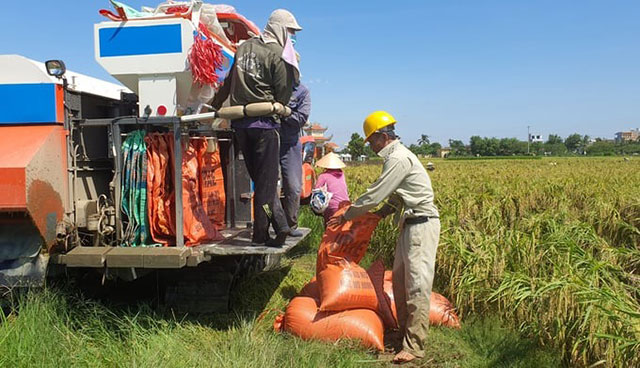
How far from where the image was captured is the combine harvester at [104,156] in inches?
165

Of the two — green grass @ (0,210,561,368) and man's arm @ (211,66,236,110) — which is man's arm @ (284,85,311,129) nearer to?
man's arm @ (211,66,236,110)

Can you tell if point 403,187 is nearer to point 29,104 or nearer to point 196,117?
point 196,117

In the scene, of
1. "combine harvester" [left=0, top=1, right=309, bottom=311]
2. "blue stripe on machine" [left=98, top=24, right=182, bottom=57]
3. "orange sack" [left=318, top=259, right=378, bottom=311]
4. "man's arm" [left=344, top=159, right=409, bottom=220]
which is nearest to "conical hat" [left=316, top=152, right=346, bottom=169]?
"combine harvester" [left=0, top=1, right=309, bottom=311]

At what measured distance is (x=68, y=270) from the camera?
482cm

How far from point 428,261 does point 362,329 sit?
2.64 feet

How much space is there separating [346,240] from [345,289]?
19.4 inches

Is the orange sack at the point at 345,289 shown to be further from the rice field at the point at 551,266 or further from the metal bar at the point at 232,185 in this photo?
the metal bar at the point at 232,185

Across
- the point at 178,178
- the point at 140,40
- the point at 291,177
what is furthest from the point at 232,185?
the point at 140,40

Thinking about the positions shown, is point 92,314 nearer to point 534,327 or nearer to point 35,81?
point 35,81

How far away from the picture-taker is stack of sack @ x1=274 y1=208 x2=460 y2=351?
4531 mm

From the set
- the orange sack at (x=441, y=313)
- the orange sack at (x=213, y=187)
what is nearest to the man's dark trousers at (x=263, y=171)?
the orange sack at (x=213, y=187)

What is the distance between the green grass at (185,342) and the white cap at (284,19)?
106 inches

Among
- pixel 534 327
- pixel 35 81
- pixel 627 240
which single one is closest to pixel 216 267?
A: pixel 35 81

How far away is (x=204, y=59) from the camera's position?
4.57 meters
